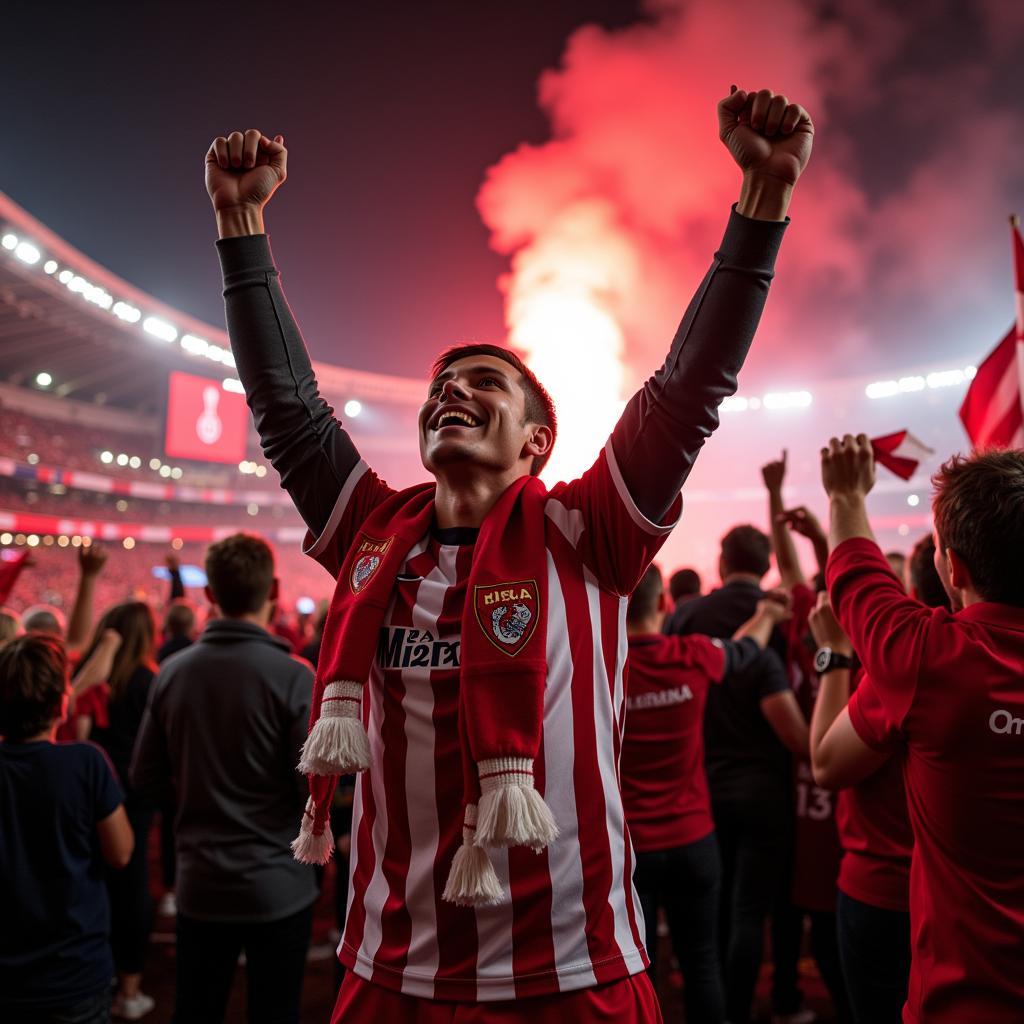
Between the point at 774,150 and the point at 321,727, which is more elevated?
the point at 774,150

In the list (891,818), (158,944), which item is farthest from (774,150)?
(158,944)

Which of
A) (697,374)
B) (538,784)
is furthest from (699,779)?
(697,374)

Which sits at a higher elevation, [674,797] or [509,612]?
[509,612]

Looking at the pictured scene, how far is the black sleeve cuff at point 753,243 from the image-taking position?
1427 mm

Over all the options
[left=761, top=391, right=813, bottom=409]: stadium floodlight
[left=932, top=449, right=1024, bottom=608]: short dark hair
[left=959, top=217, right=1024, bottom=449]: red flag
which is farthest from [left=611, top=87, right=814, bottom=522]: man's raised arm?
[left=761, top=391, right=813, bottom=409]: stadium floodlight

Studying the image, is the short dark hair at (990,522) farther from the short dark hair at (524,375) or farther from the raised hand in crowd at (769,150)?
the short dark hair at (524,375)

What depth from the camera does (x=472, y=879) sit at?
4.09ft

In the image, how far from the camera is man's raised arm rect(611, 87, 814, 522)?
141cm

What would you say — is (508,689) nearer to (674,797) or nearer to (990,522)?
(990,522)

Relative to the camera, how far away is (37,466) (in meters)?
28.1

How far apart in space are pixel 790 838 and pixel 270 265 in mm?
3369

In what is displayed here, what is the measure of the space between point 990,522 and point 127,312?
1190 inches

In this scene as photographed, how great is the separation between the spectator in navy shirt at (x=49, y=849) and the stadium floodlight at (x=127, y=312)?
2788 cm

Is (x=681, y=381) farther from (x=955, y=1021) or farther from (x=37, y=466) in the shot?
(x=37, y=466)
